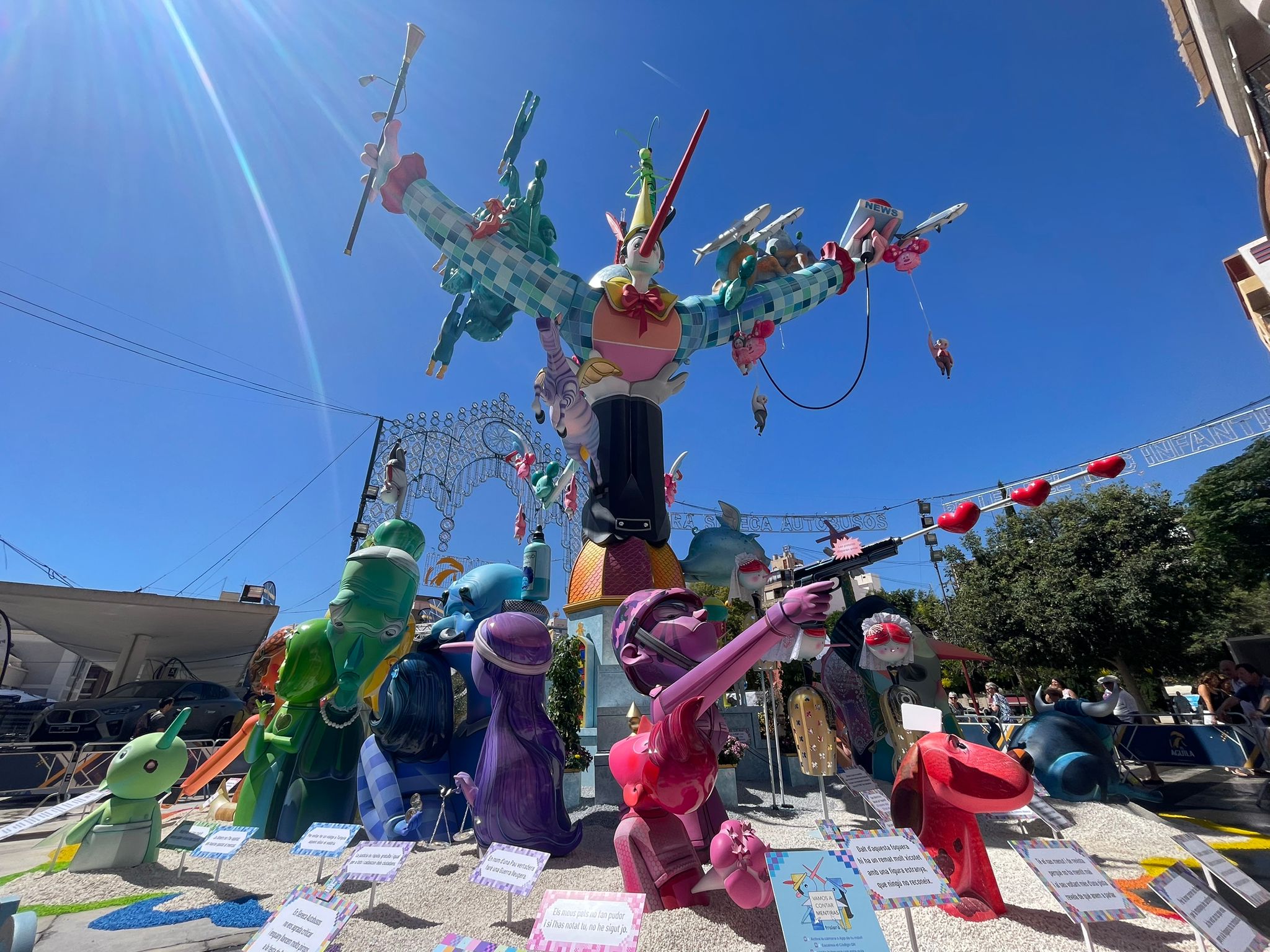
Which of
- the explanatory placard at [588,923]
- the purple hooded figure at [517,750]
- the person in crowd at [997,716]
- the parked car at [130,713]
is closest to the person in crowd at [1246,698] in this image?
the person in crowd at [997,716]

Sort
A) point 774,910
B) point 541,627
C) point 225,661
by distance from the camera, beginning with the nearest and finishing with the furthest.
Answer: point 774,910, point 541,627, point 225,661

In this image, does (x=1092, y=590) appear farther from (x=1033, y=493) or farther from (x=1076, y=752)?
(x=1033, y=493)

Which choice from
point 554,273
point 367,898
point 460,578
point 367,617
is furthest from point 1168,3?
point 367,898

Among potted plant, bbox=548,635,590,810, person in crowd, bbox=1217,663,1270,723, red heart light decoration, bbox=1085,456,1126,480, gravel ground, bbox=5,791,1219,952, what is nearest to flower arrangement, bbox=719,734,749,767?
gravel ground, bbox=5,791,1219,952

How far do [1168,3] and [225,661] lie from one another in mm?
24183

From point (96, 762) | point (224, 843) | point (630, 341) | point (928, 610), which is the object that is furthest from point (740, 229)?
point (928, 610)

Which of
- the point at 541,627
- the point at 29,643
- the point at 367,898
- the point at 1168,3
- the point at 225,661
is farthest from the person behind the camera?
the point at 29,643

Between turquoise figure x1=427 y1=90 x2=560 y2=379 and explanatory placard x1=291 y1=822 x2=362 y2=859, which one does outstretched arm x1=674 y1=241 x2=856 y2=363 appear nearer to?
turquoise figure x1=427 y1=90 x2=560 y2=379

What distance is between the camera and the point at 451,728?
5371mm

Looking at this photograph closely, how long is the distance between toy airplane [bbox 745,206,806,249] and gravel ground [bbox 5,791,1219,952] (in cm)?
849

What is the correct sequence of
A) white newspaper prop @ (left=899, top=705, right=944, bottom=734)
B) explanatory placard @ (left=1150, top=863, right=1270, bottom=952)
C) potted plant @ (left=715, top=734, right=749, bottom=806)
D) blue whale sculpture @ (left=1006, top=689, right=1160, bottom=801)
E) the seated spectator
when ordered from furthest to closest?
1. the seated spectator
2. potted plant @ (left=715, top=734, right=749, bottom=806)
3. blue whale sculpture @ (left=1006, top=689, right=1160, bottom=801)
4. white newspaper prop @ (left=899, top=705, right=944, bottom=734)
5. explanatory placard @ (left=1150, top=863, right=1270, bottom=952)

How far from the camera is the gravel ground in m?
2.87

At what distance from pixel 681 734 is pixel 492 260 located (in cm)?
706

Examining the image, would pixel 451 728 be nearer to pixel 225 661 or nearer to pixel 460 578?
pixel 460 578
